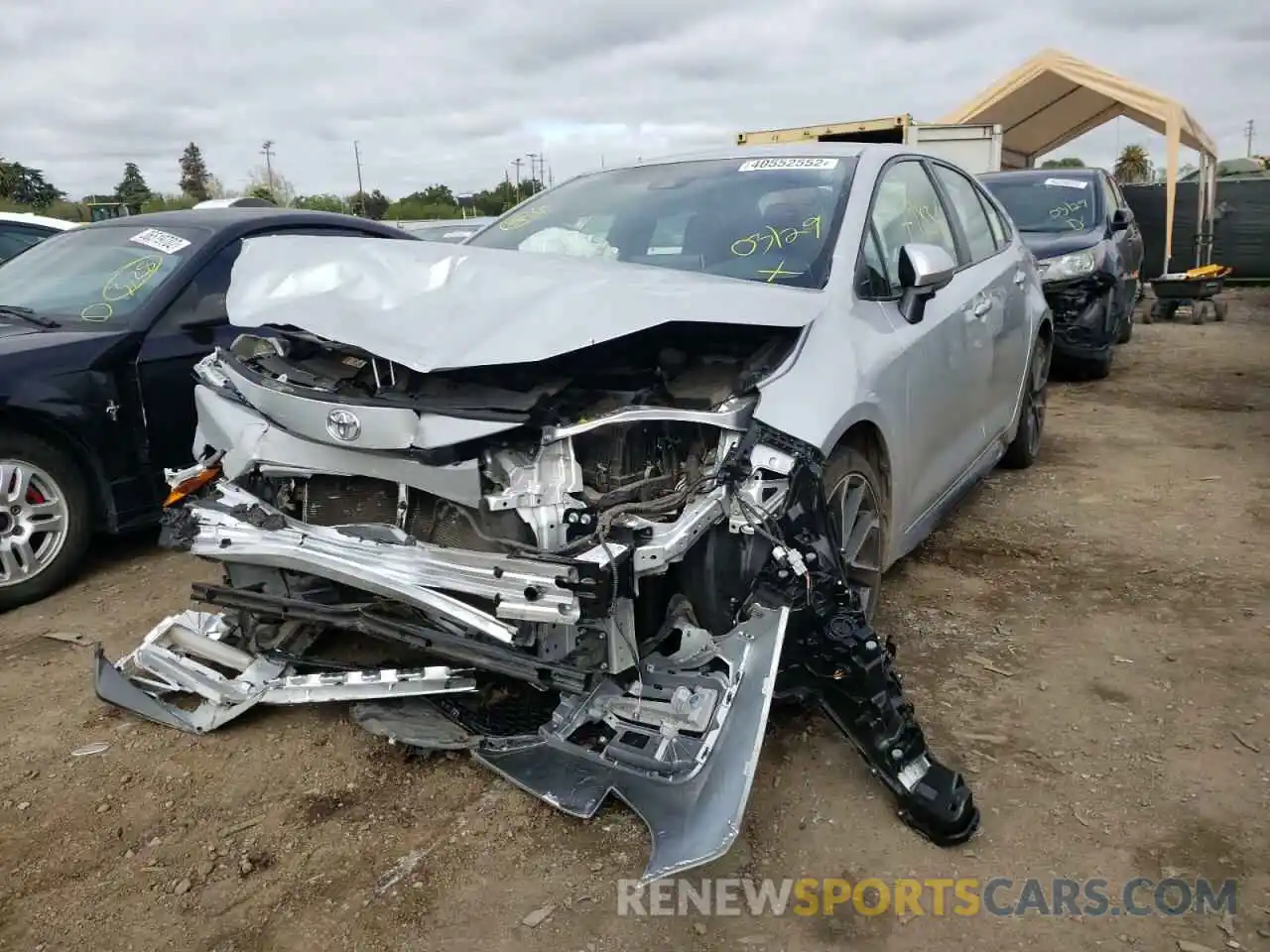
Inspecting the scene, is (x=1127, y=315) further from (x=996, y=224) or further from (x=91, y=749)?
(x=91, y=749)

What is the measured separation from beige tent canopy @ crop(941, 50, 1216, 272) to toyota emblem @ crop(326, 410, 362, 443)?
13.9 m

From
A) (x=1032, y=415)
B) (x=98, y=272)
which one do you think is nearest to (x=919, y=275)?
(x=1032, y=415)

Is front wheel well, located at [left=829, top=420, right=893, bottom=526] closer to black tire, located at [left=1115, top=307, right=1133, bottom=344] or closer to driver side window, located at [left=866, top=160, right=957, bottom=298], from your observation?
driver side window, located at [left=866, top=160, right=957, bottom=298]

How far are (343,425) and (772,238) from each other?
163cm

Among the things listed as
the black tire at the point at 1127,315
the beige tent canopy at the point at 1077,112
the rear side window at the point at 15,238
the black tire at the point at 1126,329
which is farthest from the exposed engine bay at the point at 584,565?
the beige tent canopy at the point at 1077,112

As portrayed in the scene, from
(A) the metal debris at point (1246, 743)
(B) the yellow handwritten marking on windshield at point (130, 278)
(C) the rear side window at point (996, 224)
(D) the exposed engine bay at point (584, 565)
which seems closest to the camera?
(D) the exposed engine bay at point (584, 565)

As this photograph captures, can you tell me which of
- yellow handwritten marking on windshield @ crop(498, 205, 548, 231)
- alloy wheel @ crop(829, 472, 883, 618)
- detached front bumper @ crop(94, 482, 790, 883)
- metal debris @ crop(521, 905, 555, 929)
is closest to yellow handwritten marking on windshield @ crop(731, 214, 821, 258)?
alloy wheel @ crop(829, 472, 883, 618)

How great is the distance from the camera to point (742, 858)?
2.43 m

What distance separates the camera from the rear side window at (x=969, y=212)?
4.34 m

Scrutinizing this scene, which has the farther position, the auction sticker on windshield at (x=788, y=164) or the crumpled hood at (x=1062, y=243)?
the crumpled hood at (x=1062, y=243)

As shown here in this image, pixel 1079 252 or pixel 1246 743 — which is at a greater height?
pixel 1079 252

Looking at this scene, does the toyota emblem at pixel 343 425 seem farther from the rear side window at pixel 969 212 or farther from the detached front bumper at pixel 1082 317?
the detached front bumper at pixel 1082 317

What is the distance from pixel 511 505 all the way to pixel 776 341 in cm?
96

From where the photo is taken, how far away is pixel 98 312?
4.38 m
